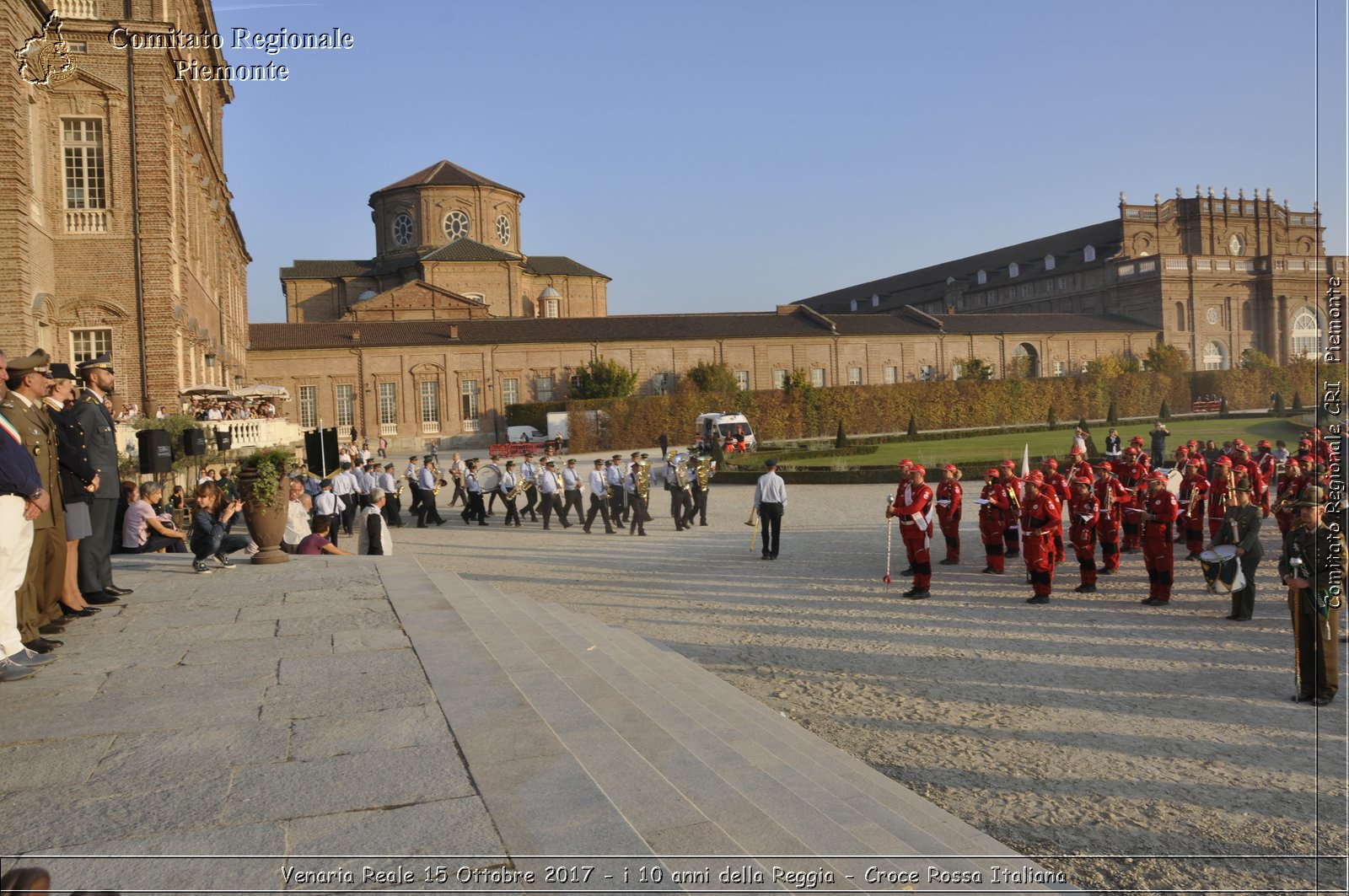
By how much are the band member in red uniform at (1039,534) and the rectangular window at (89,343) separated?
2235 centimetres

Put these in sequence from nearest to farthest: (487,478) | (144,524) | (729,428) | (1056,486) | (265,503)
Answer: (265,503) < (144,524) < (1056,486) < (487,478) < (729,428)

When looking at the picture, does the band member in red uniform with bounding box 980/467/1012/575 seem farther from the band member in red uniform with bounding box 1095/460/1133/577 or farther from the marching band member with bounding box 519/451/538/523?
the marching band member with bounding box 519/451/538/523

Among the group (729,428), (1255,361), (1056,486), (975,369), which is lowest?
(1056,486)

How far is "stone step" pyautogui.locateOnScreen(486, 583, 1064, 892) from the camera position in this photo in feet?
13.7

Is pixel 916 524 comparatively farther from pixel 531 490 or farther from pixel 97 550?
pixel 531 490

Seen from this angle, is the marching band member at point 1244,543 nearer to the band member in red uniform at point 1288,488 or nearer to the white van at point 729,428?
the band member in red uniform at point 1288,488

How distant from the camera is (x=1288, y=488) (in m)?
13.3

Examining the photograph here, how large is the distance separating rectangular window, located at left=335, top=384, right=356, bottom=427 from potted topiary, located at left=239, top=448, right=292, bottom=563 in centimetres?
4428

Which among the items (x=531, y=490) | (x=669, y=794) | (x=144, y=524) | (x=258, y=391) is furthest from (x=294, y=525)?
(x=258, y=391)

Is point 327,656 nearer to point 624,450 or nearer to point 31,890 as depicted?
point 31,890

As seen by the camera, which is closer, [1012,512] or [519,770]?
[519,770]

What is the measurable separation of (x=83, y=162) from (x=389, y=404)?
A: 29061mm

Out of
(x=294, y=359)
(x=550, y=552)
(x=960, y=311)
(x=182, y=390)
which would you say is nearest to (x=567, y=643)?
(x=550, y=552)

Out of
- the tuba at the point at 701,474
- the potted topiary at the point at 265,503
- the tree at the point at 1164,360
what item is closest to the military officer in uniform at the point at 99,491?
the potted topiary at the point at 265,503
